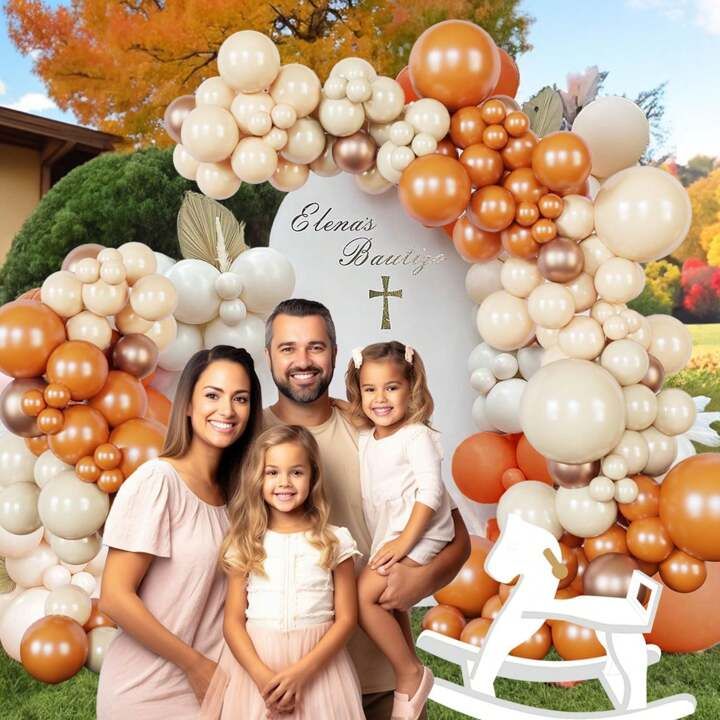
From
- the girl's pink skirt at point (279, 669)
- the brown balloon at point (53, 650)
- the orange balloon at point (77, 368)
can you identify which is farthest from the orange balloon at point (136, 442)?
the brown balloon at point (53, 650)

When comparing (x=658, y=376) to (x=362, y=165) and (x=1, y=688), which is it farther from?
(x=1, y=688)

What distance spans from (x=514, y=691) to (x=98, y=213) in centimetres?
487

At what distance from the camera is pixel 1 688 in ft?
13.0

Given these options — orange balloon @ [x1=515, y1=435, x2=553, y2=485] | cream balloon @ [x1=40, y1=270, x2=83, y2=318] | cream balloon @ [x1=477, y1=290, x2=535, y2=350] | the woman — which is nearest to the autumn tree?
orange balloon @ [x1=515, y1=435, x2=553, y2=485]

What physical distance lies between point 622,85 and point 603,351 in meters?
7.16

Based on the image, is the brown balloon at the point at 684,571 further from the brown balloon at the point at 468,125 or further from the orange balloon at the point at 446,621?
the brown balloon at the point at 468,125

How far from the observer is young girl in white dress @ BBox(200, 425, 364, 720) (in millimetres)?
2387

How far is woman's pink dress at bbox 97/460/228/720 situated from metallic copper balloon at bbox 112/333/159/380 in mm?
818

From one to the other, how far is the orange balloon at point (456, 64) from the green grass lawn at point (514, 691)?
7.50ft

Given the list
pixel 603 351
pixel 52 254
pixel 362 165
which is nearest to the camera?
pixel 603 351

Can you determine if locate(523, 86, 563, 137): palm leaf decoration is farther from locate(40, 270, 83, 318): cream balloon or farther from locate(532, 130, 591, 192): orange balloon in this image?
locate(40, 270, 83, 318): cream balloon

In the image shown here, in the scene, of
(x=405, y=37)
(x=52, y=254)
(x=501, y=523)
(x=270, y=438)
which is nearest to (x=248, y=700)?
(x=270, y=438)

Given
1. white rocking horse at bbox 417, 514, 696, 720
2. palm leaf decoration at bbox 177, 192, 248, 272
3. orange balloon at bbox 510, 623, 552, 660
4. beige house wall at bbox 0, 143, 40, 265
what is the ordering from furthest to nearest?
beige house wall at bbox 0, 143, 40, 265 < palm leaf decoration at bbox 177, 192, 248, 272 < orange balloon at bbox 510, 623, 552, 660 < white rocking horse at bbox 417, 514, 696, 720

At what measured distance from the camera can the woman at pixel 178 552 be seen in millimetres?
2375
